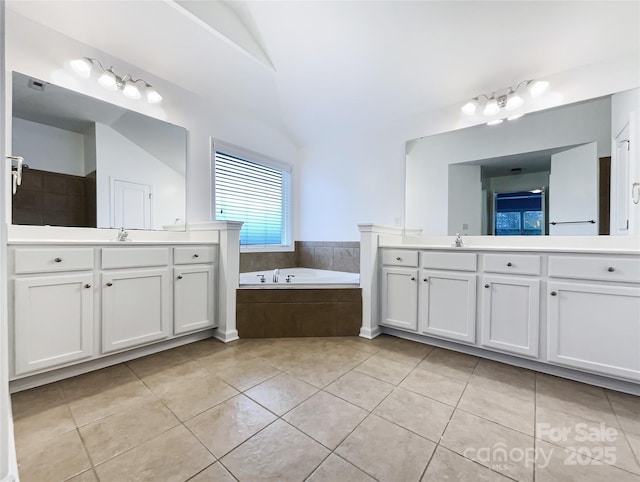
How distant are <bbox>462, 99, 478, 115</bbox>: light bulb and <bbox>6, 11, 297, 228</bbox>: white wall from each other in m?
2.13

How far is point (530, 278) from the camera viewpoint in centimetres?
189

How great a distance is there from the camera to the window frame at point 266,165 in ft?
9.78

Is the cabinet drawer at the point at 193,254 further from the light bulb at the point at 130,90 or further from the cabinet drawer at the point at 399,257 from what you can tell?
the cabinet drawer at the point at 399,257

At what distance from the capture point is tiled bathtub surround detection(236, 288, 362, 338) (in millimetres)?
2463

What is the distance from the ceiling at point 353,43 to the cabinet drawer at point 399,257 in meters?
1.49

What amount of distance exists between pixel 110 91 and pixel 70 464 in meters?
2.46

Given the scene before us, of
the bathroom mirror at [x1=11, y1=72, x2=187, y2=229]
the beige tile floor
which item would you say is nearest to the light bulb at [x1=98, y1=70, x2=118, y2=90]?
the bathroom mirror at [x1=11, y1=72, x2=187, y2=229]

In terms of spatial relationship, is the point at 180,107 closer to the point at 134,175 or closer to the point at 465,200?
the point at 134,175

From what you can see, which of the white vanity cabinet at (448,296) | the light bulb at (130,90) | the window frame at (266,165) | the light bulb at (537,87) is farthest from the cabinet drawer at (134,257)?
the light bulb at (537,87)

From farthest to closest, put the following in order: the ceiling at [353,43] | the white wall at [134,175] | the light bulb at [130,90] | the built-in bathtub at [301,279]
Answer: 1. the built-in bathtub at [301,279]
2. the light bulb at [130,90]
3. the white wall at [134,175]
4. the ceiling at [353,43]

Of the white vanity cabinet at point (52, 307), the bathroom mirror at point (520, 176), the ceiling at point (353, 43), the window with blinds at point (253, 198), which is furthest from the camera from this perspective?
the window with blinds at point (253, 198)

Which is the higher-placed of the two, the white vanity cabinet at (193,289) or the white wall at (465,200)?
the white wall at (465,200)

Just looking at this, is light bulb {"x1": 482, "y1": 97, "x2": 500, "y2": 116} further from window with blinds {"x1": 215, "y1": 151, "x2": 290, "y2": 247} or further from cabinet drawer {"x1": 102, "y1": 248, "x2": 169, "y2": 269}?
cabinet drawer {"x1": 102, "y1": 248, "x2": 169, "y2": 269}

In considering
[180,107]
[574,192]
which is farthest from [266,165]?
[574,192]
